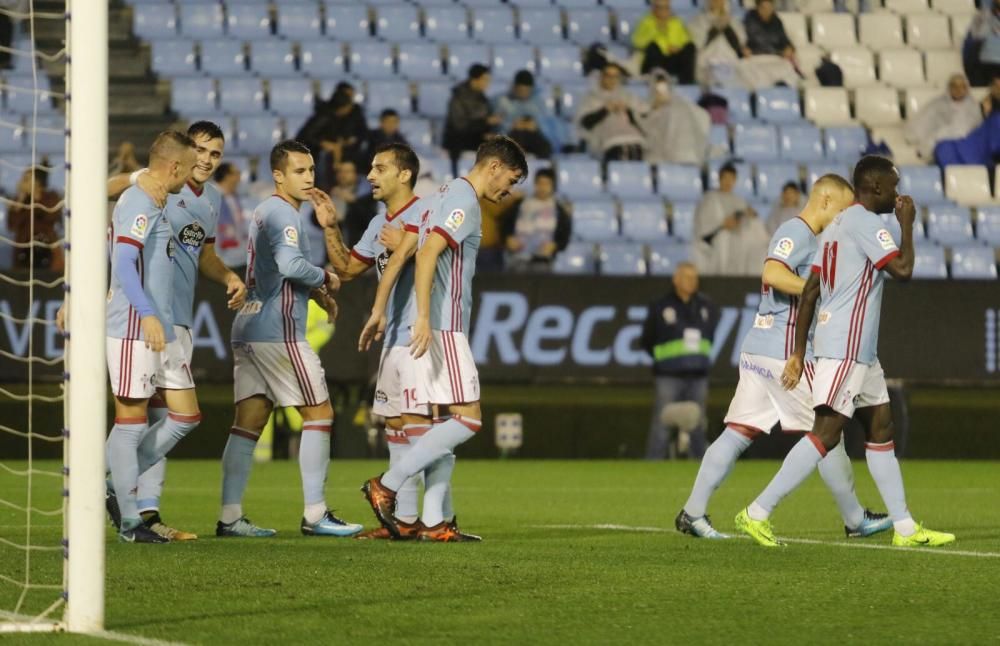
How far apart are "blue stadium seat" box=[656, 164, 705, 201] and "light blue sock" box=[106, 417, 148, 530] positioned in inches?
439

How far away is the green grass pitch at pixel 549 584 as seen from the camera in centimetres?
547

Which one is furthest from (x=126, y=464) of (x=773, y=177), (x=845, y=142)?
(x=845, y=142)

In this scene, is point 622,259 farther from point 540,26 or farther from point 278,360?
point 278,360

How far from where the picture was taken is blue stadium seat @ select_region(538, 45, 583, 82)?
19.9 meters

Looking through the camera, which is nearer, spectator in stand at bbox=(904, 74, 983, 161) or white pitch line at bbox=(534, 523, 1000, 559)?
white pitch line at bbox=(534, 523, 1000, 559)

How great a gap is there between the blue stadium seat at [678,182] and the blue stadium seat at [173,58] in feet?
16.8

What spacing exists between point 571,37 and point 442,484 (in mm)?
12942

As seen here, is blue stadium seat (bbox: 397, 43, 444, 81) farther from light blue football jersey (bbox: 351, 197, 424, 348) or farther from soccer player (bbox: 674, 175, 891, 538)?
soccer player (bbox: 674, 175, 891, 538)

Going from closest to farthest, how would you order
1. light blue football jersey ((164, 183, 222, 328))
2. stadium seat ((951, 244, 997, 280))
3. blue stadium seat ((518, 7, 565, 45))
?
light blue football jersey ((164, 183, 222, 328)), stadium seat ((951, 244, 997, 280)), blue stadium seat ((518, 7, 565, 45))

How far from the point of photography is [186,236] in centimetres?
852

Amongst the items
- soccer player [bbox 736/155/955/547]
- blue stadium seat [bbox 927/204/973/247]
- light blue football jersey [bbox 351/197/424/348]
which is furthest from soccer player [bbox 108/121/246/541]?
blue stadium seat [bbox 927/204/973/247]

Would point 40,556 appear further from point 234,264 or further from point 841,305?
point 234,264

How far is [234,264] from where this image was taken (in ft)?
51.5

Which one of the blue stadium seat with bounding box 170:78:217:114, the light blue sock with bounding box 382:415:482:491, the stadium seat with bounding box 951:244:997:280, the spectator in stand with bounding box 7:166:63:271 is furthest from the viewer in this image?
the blue stadium seat with bounding box 170:78:217:114
